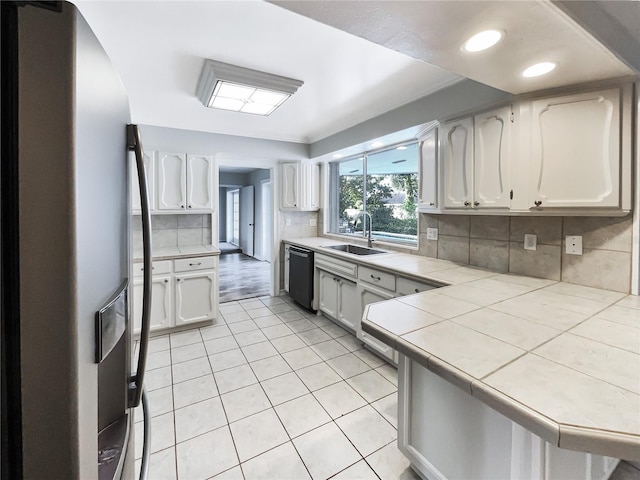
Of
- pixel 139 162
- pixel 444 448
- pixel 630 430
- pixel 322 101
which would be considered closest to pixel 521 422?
pixel 630 430

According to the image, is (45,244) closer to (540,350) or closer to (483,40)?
(540,350)

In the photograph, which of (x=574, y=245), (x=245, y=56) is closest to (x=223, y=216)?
(x=245, y=56)

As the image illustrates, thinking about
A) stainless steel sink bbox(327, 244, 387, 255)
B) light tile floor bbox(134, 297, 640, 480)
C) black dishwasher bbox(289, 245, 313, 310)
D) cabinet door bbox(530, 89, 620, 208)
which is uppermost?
cabinet door bbox(530, 89, 620, 208)

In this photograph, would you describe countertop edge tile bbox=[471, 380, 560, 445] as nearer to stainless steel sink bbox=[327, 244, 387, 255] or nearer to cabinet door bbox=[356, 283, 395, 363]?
cabinet door bbox=[356, 283, 395, 363]

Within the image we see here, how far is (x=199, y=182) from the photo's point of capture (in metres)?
3.51

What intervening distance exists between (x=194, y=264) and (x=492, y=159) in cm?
295

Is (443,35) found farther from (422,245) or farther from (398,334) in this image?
(422,245)

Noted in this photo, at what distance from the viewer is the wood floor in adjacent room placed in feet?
15.4

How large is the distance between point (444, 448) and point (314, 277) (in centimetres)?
253

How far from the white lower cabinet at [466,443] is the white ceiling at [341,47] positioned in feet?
4.62

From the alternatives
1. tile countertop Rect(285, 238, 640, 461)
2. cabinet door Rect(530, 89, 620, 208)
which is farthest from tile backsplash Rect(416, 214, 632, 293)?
cabinet door Rect(530, 89, 620, 208)

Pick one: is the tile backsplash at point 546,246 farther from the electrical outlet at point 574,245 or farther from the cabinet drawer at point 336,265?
the cabinet drawer at point 336,265

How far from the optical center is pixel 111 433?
2.39 feet

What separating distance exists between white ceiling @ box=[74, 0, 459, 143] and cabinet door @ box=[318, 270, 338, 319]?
182 centimetres
